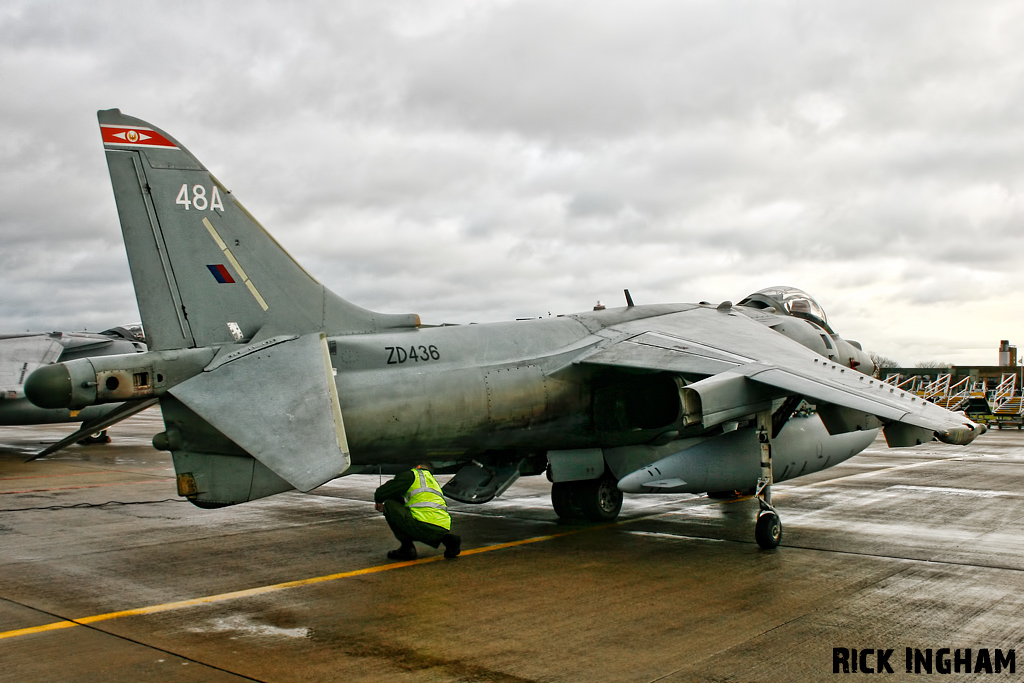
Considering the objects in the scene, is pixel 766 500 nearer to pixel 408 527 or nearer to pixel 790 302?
pixel 408 527

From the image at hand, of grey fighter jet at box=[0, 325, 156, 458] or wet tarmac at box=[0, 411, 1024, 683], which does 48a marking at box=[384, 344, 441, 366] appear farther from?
grey fighter jet at box=[0, 325, 156, 458]

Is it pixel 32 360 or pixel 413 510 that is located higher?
pixel 32 360

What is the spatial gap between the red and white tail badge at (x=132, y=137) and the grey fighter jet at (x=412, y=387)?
2 centimetres

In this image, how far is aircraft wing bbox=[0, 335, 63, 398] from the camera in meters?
20.1

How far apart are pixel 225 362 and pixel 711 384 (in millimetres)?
5146


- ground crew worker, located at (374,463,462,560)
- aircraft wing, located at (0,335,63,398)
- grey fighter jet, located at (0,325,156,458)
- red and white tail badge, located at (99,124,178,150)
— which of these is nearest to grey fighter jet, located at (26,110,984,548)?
red and white tail badge, located at (99,124,178,150)

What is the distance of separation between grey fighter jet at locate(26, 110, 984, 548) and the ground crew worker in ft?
1.08

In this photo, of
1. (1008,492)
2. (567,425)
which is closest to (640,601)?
(567,425)

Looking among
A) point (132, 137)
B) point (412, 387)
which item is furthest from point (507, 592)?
point (132, 137)

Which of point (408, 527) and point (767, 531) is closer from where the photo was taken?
point (408, 527)

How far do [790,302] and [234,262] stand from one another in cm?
936

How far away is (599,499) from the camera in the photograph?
1136 cm

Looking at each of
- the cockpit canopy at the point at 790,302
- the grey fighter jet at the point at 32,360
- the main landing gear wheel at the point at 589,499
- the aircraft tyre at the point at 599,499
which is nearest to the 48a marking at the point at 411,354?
the main landing gear wheel at the point at 589,499

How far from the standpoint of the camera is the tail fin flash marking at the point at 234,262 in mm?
8367
